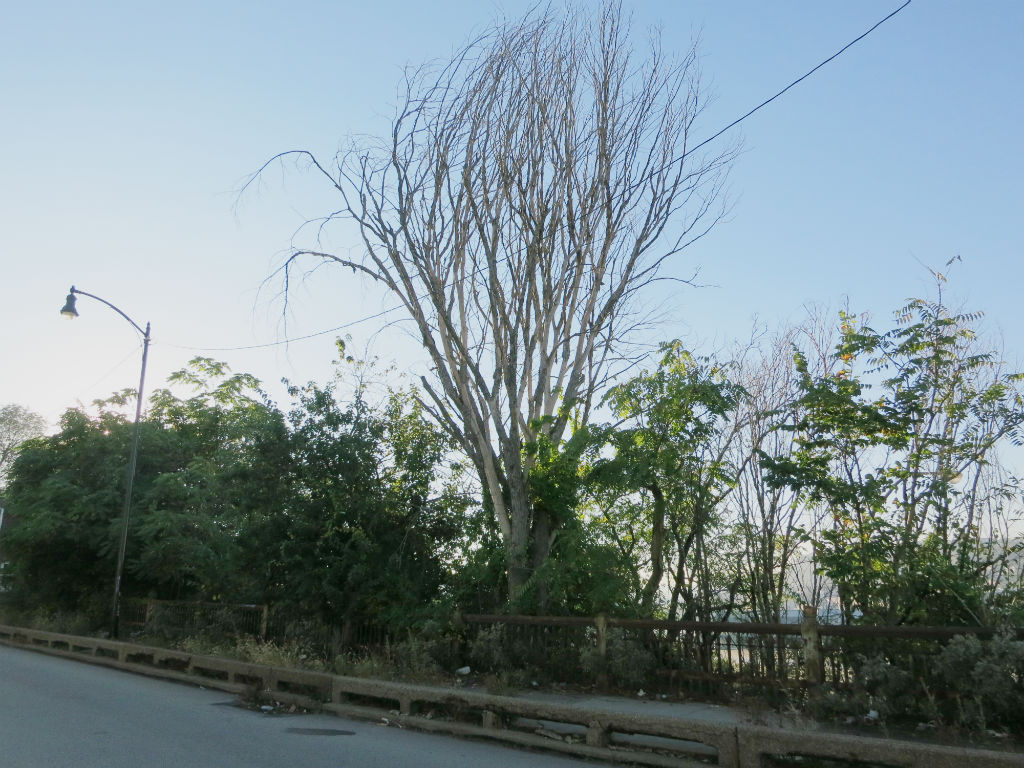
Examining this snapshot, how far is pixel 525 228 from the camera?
51.6 ft

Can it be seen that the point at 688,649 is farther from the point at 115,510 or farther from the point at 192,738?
the point at 115,510

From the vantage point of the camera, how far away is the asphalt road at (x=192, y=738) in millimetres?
7734

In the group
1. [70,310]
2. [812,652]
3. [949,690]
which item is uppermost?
[70,310]

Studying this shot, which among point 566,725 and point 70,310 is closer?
point 566,725

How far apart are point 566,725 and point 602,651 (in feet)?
6.59

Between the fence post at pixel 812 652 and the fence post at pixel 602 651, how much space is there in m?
2.98

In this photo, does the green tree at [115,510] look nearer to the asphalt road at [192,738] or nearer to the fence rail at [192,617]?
the fence rail at [192,617]

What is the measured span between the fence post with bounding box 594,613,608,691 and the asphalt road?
8.11ft

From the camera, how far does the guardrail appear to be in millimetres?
7094

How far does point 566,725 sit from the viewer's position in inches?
382

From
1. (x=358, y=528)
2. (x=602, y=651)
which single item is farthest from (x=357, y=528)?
(x=602, y=651)

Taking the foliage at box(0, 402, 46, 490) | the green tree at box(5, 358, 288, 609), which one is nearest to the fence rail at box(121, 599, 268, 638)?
the green tree at box(5, 358, 288, 609)

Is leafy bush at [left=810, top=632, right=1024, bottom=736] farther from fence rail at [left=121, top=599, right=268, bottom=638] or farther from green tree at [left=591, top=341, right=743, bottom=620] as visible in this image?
fence rail at [left=121, top=599, right=268, bottom=638]

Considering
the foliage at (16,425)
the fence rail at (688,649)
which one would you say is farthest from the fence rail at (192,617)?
the foliage at (16,425)
